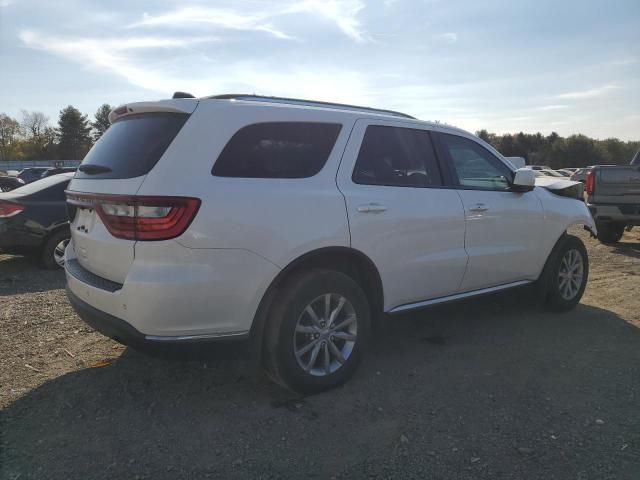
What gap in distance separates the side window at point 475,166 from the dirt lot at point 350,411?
4.47 ft

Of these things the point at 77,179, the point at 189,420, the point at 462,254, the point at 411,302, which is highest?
the point at 77,179

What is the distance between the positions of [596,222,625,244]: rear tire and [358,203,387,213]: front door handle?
789cm

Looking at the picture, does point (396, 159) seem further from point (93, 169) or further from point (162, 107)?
point (93, 169)

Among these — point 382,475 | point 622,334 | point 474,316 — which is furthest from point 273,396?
point 622,334

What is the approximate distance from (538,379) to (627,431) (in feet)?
2.42

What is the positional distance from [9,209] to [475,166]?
19.9 ft

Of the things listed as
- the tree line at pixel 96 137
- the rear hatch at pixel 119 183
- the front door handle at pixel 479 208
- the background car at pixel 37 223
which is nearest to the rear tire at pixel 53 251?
the background car at pixel 37 223

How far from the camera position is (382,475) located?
265 centimetres

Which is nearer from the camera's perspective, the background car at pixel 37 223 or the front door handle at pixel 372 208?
the front door handle at pixel 372 208

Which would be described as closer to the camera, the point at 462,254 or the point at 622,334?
the point at 462,254

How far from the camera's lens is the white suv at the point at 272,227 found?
286 centimetres

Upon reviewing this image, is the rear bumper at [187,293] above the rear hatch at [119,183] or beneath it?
beneath

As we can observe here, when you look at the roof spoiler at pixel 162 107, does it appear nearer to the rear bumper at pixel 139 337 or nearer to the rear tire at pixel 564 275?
the rear bumper at pixel 139 337

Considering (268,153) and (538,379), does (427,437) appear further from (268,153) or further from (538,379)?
(268,153)
